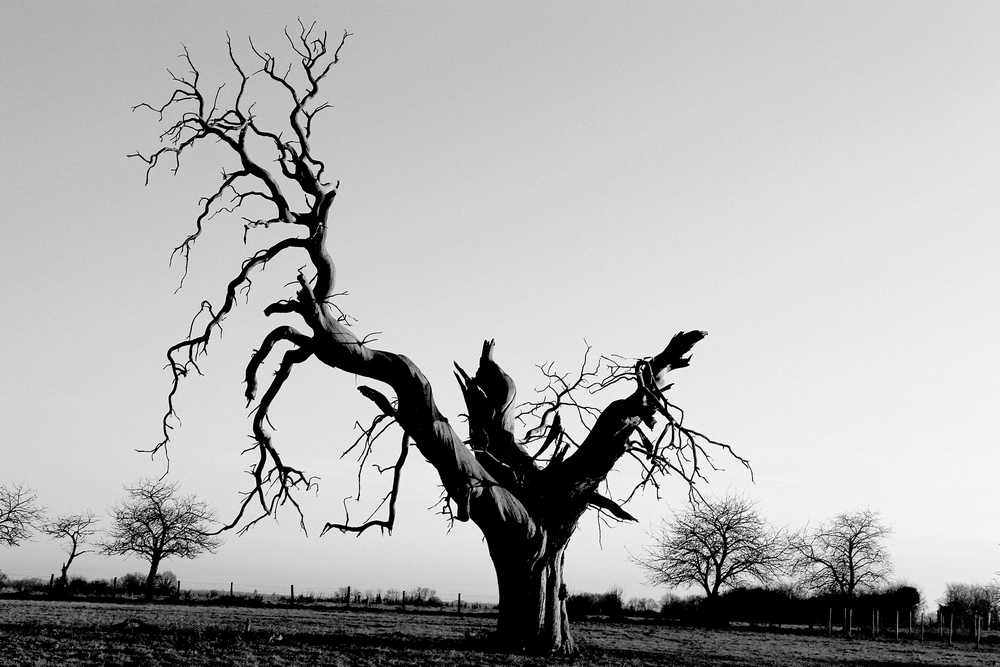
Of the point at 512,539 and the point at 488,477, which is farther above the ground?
the point at 488,477

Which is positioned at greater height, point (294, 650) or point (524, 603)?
point (524, 603)

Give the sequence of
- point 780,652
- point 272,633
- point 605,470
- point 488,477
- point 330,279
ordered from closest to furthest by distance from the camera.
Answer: point 330,279 < point 488,477 < point 605,470 < point 272,633 < point 780,652

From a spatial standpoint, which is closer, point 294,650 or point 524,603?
point 294,650

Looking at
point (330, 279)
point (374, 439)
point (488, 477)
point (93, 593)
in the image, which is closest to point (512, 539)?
point (488, 477)

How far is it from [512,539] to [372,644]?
356 cm

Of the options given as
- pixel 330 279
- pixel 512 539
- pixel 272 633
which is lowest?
pixel 272 633

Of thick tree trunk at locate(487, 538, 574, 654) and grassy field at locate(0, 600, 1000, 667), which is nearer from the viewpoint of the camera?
grassy field at locate(0, 600, 1000, 667)

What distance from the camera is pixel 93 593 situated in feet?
154

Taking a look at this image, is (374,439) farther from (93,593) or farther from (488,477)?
(93,593)

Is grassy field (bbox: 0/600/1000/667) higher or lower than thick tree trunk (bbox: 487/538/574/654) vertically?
lower

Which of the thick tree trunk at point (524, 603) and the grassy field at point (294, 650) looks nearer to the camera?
the grassy field at point (294, 650)

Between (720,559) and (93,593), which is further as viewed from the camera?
(93,593)

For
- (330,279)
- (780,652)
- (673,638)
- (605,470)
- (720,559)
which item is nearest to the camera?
(330,279)

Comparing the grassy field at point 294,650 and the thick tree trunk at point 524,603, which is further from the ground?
the thick tree trunk at point 524,603
